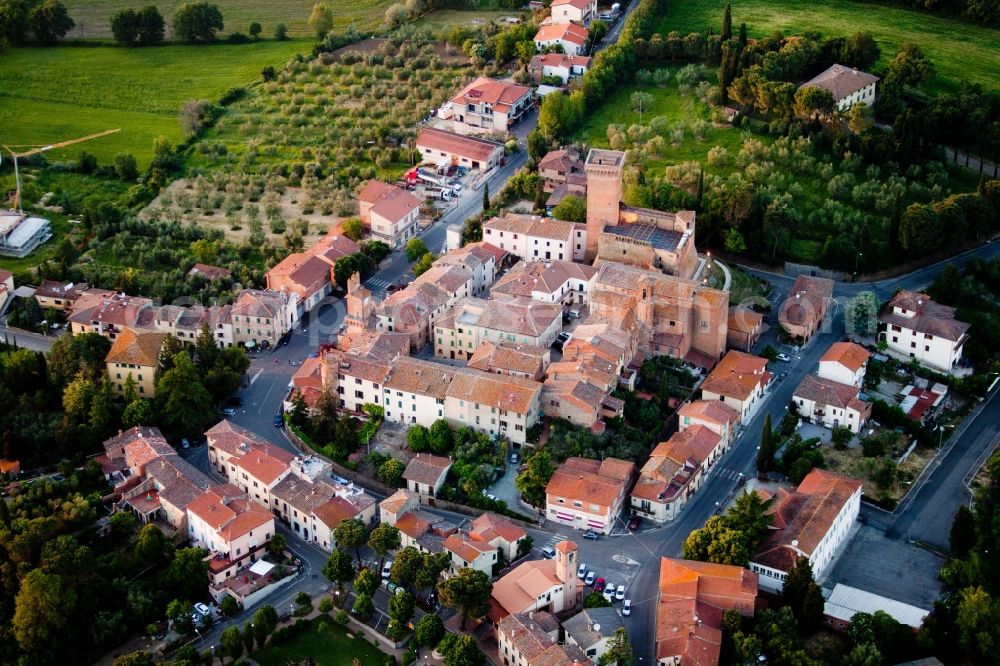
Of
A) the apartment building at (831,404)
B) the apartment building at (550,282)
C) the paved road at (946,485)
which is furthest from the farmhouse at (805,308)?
the apartment building at (550,282)

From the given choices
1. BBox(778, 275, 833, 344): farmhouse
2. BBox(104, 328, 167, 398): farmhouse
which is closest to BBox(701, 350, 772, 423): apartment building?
BBox(778, 275, 833, 344): farmhouse

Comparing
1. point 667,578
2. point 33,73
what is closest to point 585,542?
point 667,578

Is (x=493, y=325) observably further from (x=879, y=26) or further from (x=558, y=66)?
(x=879, y=26)

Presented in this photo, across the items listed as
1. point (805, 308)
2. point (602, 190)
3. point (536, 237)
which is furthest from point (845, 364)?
point (536, 237)

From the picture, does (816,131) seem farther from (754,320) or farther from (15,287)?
(15,287)

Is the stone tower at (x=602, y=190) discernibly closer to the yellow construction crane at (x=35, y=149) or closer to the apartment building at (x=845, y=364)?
the apartment building at (x=845, y=364)
